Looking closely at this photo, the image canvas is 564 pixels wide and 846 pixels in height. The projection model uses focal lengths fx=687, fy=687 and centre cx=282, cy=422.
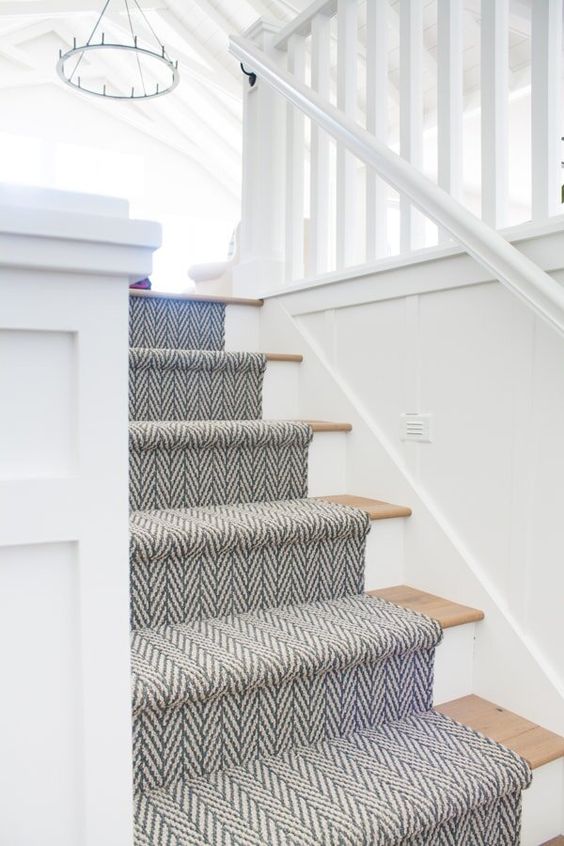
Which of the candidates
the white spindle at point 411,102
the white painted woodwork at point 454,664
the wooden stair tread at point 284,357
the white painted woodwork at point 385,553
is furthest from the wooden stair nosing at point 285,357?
the white painted woodwork at point 454,664

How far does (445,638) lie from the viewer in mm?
1366

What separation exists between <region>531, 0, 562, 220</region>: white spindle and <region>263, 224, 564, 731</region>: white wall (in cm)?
12

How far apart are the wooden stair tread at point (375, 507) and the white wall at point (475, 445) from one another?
A: 0.09ft

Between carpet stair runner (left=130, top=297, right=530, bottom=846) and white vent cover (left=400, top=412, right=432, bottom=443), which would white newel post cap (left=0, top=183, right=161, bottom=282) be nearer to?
carpet stair runner (left=130, top=297, right=530, bottom=846)

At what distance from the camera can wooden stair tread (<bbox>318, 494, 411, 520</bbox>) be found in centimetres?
153

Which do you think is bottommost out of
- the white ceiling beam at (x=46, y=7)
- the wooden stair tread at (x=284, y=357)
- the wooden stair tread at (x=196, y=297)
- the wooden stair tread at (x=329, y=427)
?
the wooden stair tread at (x=329, y=427)

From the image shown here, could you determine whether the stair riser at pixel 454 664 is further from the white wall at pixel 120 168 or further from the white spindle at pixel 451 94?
the white wall at pixel 120 168

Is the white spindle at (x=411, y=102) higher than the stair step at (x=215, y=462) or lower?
higher

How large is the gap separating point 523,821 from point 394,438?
2.66ft

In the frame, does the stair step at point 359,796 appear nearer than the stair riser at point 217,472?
Yes

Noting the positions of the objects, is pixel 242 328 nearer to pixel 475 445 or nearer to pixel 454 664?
pixel 475 445

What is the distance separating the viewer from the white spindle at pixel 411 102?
1632 millimetres

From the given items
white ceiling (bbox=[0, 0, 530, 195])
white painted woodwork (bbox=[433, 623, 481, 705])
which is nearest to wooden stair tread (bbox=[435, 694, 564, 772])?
white painted woodwork (bbox=[433, 623, 481, 705])

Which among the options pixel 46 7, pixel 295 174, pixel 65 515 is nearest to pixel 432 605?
pixel 65 515
